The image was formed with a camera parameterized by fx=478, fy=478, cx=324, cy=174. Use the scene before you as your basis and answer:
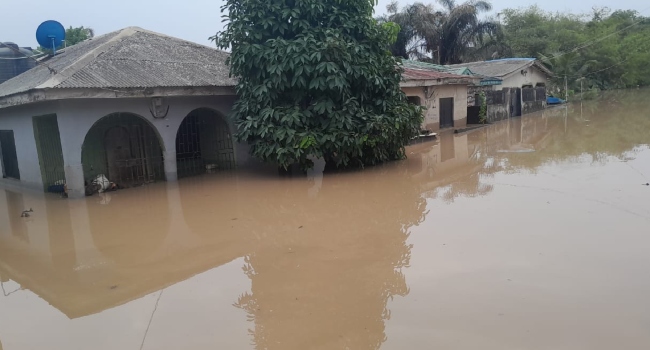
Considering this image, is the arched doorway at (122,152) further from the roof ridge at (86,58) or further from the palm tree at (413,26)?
the palm tree at (413,26)

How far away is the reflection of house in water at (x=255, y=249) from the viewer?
14.5 ft

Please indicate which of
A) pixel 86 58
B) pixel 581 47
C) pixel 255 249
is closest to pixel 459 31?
pixel 581 47

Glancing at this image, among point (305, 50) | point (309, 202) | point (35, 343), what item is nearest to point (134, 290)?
point (35, 343)

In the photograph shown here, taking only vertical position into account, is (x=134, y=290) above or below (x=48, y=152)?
below

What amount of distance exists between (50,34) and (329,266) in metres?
12.3

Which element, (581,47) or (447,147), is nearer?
(447,147)

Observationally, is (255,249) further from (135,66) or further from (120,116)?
(120,116)

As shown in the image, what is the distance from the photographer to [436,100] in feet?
68.0

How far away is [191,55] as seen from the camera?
13.2m

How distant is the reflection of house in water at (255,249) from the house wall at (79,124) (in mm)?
1196

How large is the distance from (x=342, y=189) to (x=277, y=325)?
5.84 metres

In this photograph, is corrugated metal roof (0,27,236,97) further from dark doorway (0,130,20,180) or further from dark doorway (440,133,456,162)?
dark doorway (440,133,456,162)

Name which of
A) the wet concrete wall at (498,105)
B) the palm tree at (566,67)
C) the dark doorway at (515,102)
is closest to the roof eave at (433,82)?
the wet concrete wall at (498,105)

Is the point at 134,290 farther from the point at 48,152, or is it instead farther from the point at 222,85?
the point at 48,152
